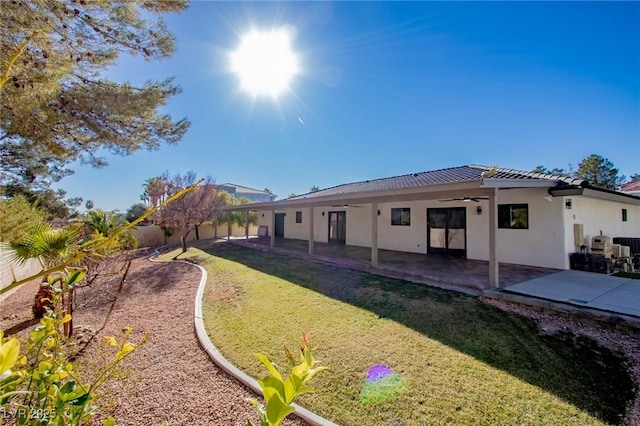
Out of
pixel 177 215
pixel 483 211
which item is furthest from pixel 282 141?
pixel 483 211

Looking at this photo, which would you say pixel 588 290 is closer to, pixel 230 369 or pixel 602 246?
pixel 602 246

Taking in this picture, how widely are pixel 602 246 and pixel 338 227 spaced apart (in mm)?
11642

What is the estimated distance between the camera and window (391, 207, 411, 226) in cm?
1345

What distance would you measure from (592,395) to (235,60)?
10.2 m

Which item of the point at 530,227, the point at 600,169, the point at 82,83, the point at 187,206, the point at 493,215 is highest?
the point at 600,169

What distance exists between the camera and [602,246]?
368 inches

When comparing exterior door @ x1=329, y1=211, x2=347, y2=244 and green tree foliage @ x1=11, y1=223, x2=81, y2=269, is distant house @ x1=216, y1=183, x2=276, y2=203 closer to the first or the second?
exterior door @ x1=329, y1=211, x2=347, y2=244

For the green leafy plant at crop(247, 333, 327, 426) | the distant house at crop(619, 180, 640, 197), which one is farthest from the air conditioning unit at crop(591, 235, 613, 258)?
the green leafy plant at crop(247, 333, 327, 426)

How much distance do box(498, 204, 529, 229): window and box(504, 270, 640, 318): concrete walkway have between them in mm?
2038

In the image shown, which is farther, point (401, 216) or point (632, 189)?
point (632, 189)

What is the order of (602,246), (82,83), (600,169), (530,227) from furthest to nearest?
(600,169)
(530,227)
(602,246)
(82,83)

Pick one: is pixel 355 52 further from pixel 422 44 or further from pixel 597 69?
pixel 597 69

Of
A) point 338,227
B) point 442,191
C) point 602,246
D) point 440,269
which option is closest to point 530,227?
point 602,246

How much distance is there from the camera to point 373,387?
367 centimetres
